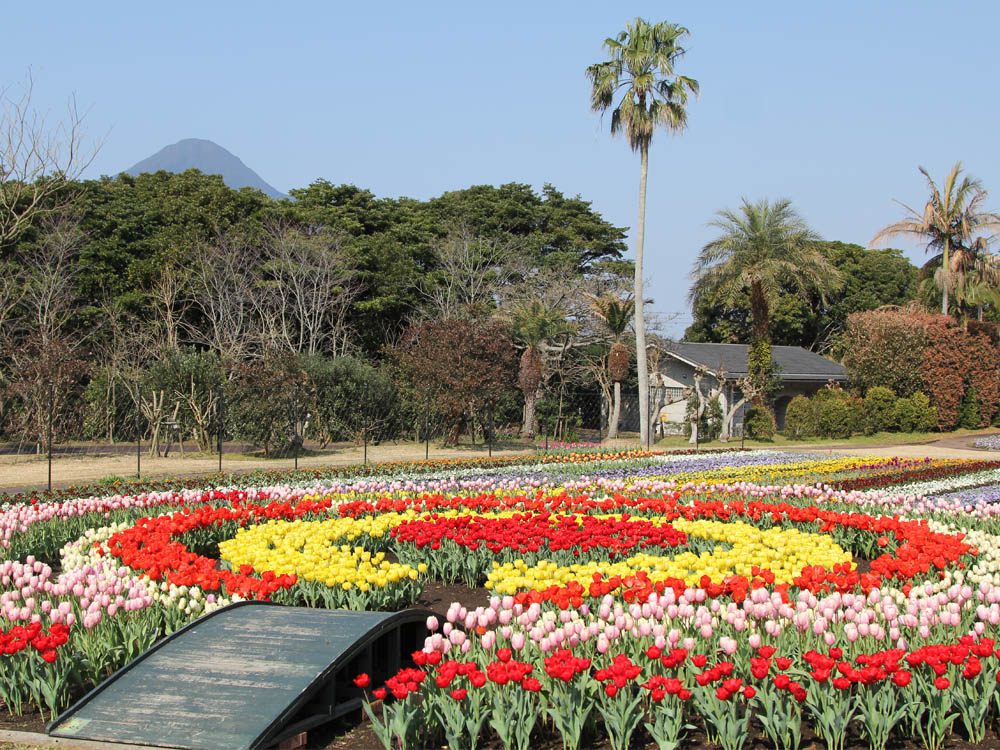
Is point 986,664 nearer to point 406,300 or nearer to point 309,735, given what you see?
point 309,735

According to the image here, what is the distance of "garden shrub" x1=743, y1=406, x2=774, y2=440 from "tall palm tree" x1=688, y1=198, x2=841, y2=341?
311cm

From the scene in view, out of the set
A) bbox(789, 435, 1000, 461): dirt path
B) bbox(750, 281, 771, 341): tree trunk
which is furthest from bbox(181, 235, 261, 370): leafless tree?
bbox(789, 435, 1000, 461): dirt path

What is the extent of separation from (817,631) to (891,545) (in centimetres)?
396

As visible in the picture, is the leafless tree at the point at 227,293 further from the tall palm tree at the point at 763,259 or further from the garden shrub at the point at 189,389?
the tall palm tree at the point at 763,259

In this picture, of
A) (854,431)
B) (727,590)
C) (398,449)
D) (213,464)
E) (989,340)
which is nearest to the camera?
(727,590)

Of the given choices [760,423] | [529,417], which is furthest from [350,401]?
[760,423]

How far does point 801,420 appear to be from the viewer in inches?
1245

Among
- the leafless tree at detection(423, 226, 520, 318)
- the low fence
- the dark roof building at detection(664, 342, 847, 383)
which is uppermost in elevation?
the leafless tree at detection(423, 226, 520, 318)

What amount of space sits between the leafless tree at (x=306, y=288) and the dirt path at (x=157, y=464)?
835cm

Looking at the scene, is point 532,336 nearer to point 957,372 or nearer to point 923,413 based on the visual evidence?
point 923,413

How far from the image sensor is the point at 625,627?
5.04 metres

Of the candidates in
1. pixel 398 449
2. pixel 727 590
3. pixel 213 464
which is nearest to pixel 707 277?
pixel 398 449

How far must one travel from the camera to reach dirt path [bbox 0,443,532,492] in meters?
17.0

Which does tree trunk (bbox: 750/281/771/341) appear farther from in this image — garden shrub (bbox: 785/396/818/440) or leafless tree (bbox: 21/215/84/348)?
leafless tree (bbox: 21/215/84/348)
